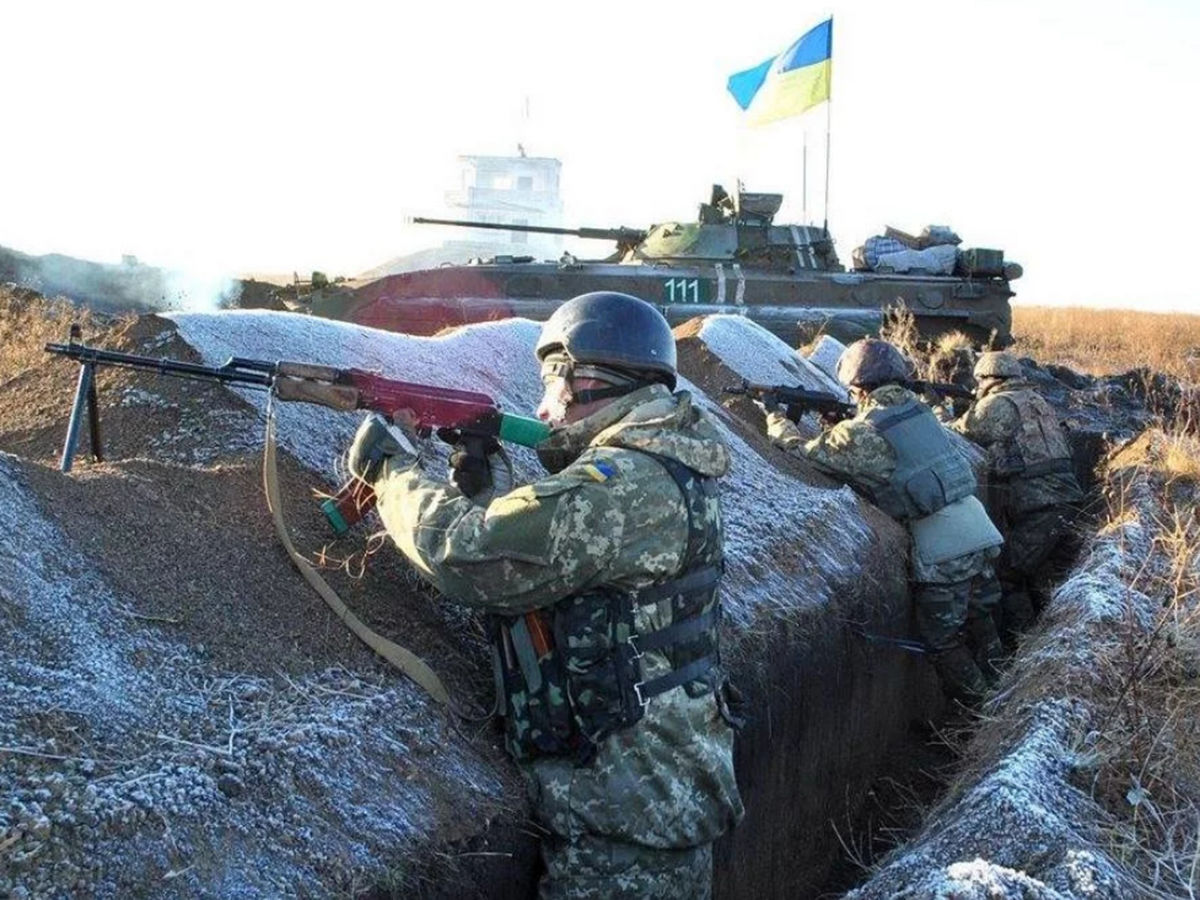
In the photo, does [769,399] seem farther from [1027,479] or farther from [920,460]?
[1027,479]

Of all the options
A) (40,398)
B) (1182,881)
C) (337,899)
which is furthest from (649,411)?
(40,398)

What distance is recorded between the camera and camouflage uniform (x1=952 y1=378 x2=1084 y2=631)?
9.80 meters

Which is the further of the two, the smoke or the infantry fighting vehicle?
Result: the smoke

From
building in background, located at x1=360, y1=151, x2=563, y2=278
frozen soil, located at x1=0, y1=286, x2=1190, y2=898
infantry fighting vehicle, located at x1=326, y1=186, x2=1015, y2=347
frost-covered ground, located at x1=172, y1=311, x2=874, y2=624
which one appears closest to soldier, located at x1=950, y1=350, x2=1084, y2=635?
frost-covered ground, located at x1=172, y1=311, x2=874, y2=624

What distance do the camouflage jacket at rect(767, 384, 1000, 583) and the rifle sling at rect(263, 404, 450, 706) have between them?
13.3 ft

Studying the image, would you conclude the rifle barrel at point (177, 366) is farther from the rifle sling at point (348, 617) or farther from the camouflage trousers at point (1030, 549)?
the camouflage trousers at point (1030, 549)

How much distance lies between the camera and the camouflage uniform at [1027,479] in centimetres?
980

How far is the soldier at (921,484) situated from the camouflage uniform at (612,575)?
4.04m

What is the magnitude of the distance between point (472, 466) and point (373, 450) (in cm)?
32

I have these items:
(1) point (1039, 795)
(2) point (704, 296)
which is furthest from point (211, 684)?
(2) point (704, 296)

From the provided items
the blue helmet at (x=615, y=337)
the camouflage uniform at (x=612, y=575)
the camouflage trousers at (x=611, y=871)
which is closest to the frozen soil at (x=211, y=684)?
the camouflage trousers at (x=611, y=871)

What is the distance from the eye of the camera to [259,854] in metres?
2.70

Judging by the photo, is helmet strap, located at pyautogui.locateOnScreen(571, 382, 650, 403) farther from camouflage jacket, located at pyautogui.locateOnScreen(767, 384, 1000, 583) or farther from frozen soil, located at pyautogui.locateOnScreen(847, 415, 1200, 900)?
camouflage jacket, located at pyautogui.locateOnScreen(767, 384, 1000, 583)

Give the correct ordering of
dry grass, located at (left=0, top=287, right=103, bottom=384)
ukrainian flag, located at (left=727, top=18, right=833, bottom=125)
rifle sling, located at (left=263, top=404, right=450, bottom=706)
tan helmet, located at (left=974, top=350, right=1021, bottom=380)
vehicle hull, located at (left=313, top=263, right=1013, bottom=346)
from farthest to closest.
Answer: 1. ukrainian flag, located at (left=727, top=18, right=833, bottom=125)
2. vehicle hull, located at (left=313, top=263, right=1013, bottom=346)
3. tan helmet, located at (left=974, top=350, right=1021, bottom=380)
4. dry grass, located at (left=0, top=287, right=103, bottom=384)
5. rifle sling, located at (left=263, top=404, right=450, bottom=706)
